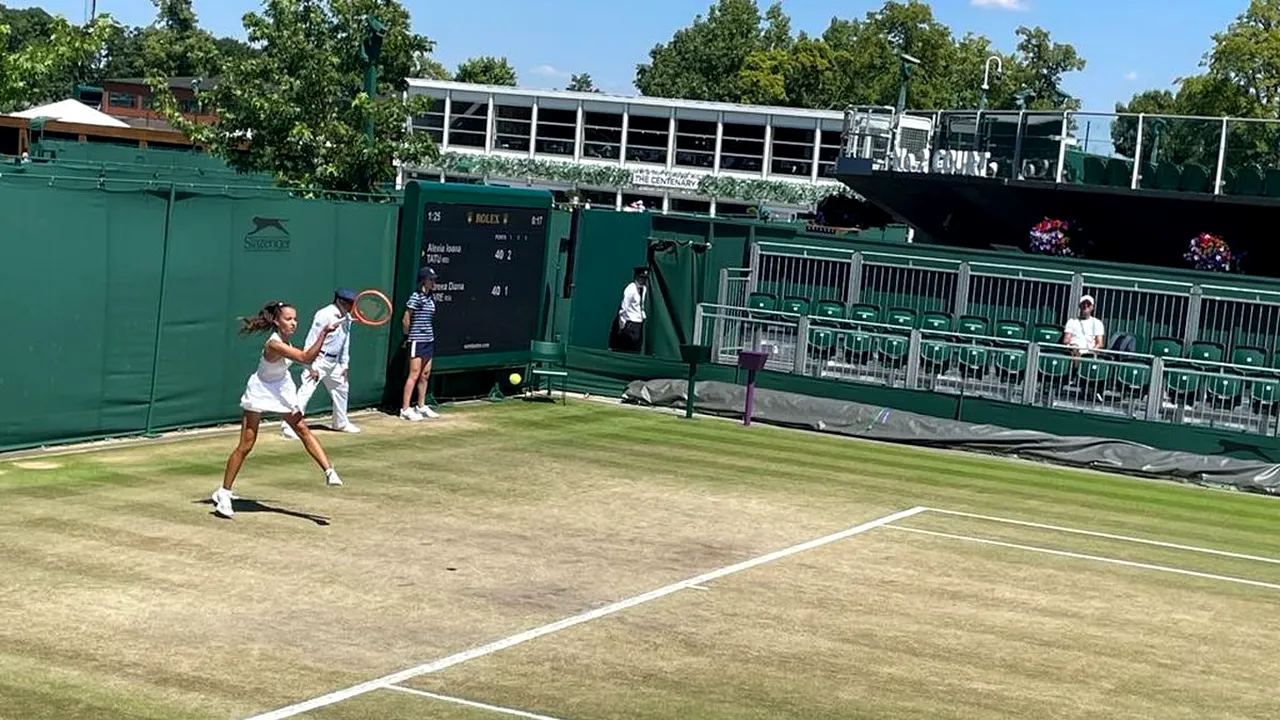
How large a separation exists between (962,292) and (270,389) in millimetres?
16983

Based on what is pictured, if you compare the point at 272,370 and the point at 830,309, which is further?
the point at 830,309

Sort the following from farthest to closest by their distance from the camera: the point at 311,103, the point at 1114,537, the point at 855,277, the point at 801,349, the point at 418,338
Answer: the point at 311,103
the point at 855,277
the point at 801,349
the point at 418,338
the point at 1114,537

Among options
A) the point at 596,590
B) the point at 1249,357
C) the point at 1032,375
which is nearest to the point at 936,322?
the point at 1032,375

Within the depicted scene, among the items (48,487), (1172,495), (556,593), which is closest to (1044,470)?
(1172,495)

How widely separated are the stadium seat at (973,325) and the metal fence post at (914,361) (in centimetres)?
204

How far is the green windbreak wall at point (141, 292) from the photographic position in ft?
55.6

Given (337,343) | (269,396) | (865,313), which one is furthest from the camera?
(865,313)

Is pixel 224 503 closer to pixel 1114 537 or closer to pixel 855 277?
pixel 1114 537

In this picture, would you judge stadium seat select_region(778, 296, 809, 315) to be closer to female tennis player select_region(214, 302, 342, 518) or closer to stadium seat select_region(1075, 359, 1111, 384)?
stadium seat select_region(1075, 359, 1111, 384)

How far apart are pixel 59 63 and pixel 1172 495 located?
23.5 m

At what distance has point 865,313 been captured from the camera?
28328 millimetres

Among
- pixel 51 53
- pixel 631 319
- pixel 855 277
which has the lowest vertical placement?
pixel 631 319

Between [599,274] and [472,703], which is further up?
[599,274]

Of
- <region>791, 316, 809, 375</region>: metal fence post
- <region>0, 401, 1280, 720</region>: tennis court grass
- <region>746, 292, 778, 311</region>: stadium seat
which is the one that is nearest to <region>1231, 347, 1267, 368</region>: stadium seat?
<region>0, 401, 1280, 720</region>: tennis court grass
